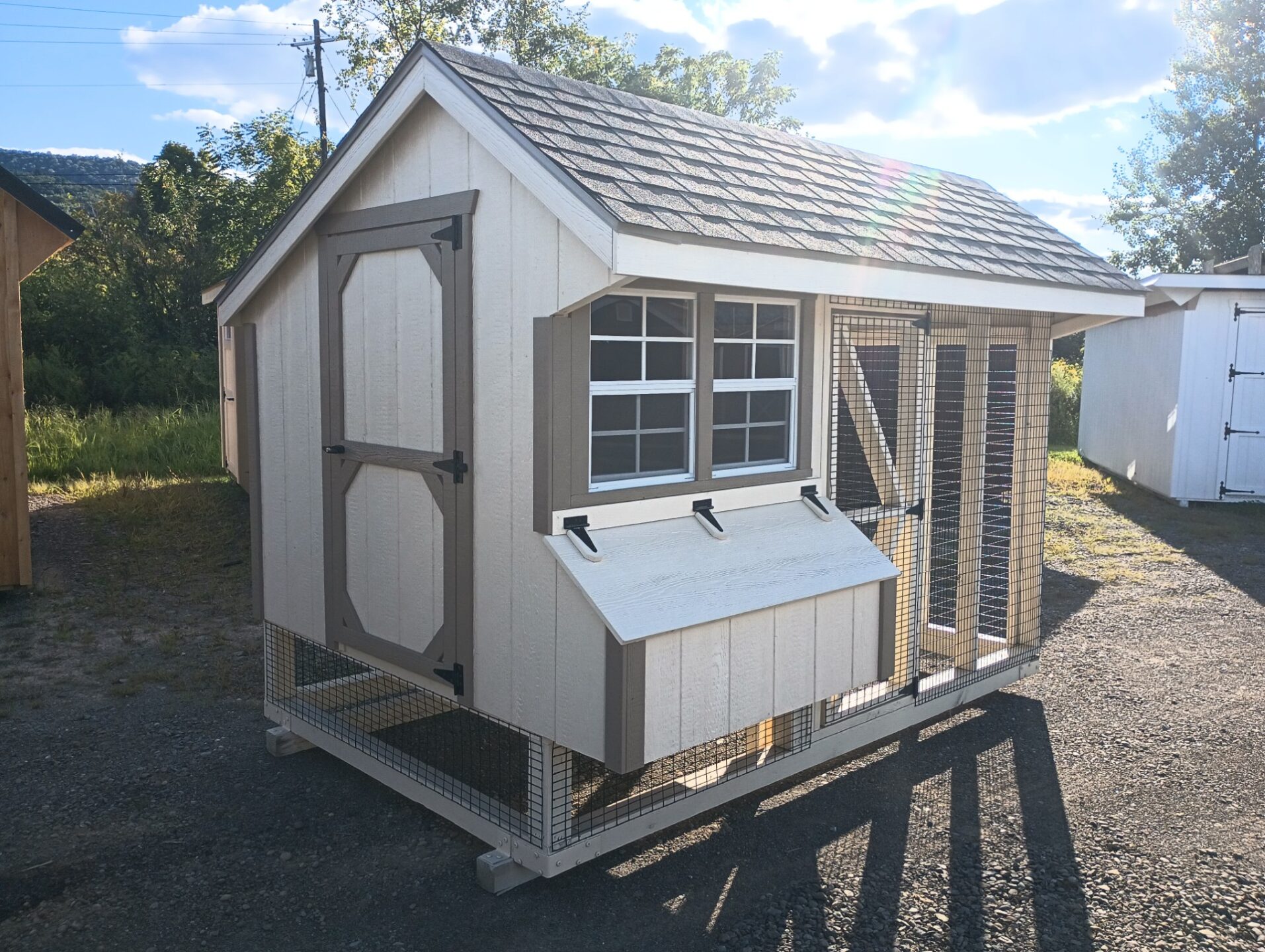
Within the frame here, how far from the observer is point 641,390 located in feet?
13.5

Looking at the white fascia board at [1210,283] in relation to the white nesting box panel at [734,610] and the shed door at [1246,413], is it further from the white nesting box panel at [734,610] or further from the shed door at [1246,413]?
the white nesting box panel at [734,610]

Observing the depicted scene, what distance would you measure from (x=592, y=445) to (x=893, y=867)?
202cm

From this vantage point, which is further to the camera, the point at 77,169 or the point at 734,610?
the point at 77,169

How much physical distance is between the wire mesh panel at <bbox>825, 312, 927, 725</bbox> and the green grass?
940 cm

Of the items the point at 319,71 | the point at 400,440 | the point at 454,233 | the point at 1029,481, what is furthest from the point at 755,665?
the point at 319,71

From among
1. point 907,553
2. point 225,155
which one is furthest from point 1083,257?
point 225,155

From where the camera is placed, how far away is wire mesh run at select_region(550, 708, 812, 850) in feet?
13.5

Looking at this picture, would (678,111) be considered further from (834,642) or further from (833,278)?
(834,642)

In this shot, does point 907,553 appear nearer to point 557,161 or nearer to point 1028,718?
point 1028,718

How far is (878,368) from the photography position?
18.2ft

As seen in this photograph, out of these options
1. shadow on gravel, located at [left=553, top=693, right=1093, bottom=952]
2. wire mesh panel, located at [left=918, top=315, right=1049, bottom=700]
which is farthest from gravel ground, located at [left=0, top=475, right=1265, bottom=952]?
wire mesh panel, located at [left=918, top=315, right=1049, bottom=700]

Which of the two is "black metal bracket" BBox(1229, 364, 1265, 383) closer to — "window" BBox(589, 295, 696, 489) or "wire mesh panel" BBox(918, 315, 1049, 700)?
"wire mesh panel" BBox(918, 315, 1049, 700)

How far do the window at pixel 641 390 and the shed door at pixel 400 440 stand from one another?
533mm

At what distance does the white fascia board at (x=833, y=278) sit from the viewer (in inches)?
139
